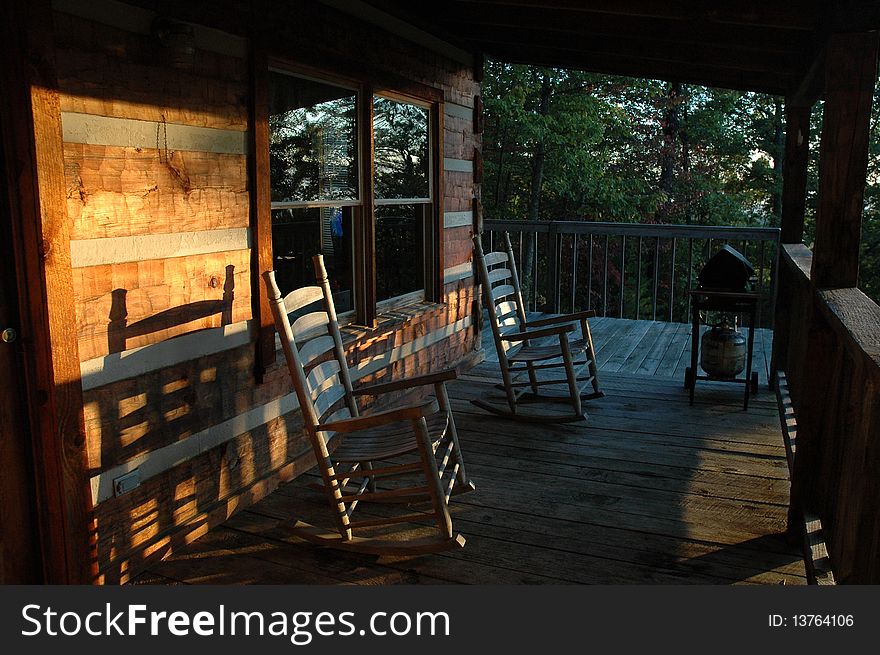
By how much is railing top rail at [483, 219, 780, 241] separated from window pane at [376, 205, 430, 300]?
275 cm

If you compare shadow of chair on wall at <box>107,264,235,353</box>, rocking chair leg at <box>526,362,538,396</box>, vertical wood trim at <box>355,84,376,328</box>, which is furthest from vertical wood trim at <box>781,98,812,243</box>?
shadow of chair on wall at <box>107,264,235,353</box>

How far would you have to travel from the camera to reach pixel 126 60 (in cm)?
255

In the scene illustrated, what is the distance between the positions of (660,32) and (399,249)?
195 cm

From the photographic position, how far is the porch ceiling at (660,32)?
3.58 m

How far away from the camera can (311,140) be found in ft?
12.0

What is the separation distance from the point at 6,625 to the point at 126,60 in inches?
69.9

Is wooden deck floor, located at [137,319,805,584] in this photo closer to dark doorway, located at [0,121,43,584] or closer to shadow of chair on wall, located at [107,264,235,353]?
dark doorway, located at [0,121,43,584]

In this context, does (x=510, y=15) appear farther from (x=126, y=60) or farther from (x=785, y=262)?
(x=126, y=60)

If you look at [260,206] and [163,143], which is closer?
[163,143]

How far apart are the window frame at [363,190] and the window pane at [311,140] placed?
0.04 metres

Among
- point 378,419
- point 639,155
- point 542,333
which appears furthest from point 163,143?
point 639,155

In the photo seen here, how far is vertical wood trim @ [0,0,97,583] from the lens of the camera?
217 centimetres

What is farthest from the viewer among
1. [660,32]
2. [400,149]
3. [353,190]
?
[400,149]

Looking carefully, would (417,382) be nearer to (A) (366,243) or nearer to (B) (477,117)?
(A) (366,243)
